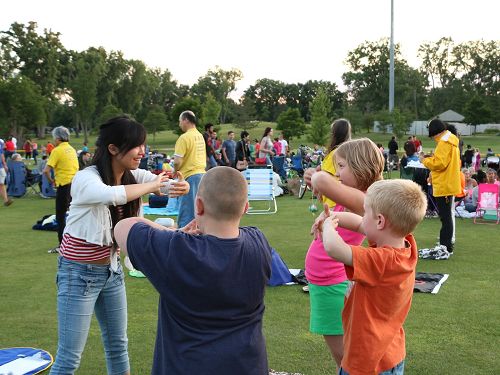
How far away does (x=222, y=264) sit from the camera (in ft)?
6.62

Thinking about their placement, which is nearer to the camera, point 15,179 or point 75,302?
point 75,302

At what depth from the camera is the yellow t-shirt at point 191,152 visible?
8.41 m

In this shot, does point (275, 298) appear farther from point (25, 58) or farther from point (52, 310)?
point (25, 58)

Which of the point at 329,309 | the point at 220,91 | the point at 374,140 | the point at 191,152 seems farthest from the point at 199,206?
the point at 220,91

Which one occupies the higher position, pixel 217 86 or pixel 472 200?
pixel 217 86

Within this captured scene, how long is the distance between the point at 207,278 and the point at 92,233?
1307 mm

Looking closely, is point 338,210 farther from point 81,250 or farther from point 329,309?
point 81,250

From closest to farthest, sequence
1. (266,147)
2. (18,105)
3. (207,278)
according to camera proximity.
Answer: (207,278) → (266,147) → (18,105)

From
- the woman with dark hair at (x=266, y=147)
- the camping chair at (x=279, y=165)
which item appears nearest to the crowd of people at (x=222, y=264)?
the woman with dark hair at (x=266, y=147)

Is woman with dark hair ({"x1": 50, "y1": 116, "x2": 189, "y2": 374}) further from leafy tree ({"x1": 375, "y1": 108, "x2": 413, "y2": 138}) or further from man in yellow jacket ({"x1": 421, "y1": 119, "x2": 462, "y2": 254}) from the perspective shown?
leafy tree ({"x1": 375, "y1": 108, "x2": 413, "y2": 138})

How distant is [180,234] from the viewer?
2047 mm

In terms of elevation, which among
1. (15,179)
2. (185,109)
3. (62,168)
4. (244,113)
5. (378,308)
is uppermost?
(244,113)

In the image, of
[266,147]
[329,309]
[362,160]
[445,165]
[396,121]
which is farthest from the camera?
[396,121]

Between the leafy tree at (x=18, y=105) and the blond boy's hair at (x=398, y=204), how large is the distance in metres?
53.1
